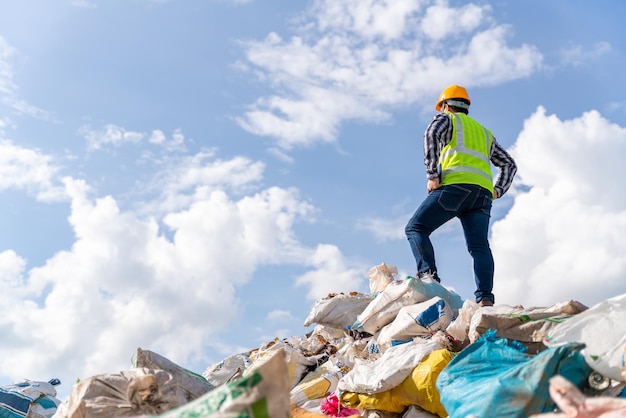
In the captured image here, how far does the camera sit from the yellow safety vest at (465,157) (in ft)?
17.1

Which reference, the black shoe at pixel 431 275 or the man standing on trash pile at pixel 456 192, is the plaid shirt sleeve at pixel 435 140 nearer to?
the man standing on trash pile at pixel 456 192

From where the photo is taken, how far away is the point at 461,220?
536cm

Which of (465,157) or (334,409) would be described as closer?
(334,409)

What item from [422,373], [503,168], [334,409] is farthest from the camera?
[503,168]

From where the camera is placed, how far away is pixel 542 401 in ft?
8.04

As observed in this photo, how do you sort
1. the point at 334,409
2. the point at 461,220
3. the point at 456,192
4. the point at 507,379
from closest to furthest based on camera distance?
the point at 507,379 → the point at 334,409 → the point at 456,192 → the point at 461,220

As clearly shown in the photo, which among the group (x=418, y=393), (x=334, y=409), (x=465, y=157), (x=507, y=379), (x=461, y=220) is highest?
(x=465, y=157)

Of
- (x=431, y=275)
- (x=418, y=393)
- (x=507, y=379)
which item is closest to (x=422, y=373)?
(x=418, y=393)

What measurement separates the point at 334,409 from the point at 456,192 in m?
1.96

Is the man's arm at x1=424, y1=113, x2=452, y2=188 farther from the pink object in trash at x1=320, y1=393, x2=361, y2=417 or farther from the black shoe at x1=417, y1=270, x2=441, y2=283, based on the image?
the pink object in trash at x1=320, y1=393, x2=361, y2=417

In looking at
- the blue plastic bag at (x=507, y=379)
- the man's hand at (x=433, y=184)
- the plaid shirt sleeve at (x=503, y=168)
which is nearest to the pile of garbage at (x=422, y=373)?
the blue plastic bag at (x=507, y=379)

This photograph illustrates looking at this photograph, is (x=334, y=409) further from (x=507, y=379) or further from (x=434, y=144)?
(x=434, y=144)

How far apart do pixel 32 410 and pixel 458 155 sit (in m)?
4.25

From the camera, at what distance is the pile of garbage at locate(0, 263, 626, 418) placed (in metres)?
2.04
